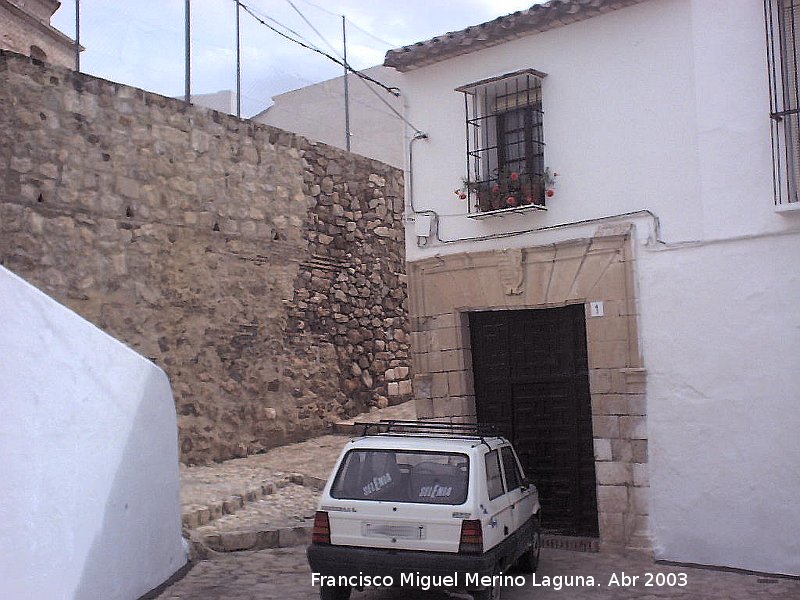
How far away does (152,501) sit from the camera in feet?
21.9

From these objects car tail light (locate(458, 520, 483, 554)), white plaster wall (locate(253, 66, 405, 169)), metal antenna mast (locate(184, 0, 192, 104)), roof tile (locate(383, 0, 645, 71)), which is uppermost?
white plaster wall (locate(253, 66, 405, 169))

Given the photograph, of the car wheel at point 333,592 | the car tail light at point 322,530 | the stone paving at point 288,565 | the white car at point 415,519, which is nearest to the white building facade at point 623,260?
the stone paving at point 288,565

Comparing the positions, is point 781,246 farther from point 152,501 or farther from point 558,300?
point 152,501

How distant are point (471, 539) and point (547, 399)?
129 inches

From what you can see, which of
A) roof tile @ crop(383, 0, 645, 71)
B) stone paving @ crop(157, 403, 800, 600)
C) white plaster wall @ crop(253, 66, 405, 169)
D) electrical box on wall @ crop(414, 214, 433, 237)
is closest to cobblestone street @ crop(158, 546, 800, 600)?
stone paving @ crop(157, 403, 800, 600)

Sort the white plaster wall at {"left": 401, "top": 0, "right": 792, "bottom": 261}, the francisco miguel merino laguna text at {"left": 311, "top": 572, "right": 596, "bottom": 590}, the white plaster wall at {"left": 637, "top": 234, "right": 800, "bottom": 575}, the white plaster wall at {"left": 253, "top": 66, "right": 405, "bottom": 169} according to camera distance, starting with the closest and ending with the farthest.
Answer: the francisco miguel merino laguna text at {"left": 311, "top": 572, "right": 596, "bottom": 590} → the white plaster wall at {"left": 637, "top": 234, "right": 800, "bottom": 575} → the white plaster wall at {"left": 401, "top": 0, "right": 792, "bottom": 261} → the white plaster wall at {"left": 253, "top": 66, "right": 405, "bottom": 169}

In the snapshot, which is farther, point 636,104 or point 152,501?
point 636,104

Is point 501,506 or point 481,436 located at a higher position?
point 481,436

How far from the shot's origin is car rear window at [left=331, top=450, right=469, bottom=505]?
5754 mm

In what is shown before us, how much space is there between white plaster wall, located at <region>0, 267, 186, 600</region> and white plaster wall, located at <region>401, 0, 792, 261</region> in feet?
A: 12.8

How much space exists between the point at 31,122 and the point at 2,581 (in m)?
6.29

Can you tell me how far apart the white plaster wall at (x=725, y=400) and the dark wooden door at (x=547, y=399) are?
2.56 ft

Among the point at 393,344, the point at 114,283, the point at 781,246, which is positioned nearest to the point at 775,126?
the point at 781,246

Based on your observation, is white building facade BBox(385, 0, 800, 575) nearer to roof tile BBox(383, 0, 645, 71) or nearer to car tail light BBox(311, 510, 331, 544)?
roof tile BBox(383, 0, 645, 71)
